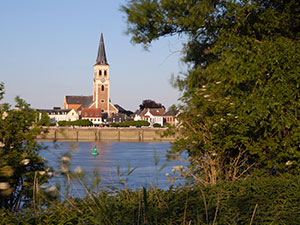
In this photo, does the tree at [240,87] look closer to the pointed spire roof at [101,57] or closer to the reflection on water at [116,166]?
the reflection on water at [116,166]

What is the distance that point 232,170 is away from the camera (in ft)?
31.7

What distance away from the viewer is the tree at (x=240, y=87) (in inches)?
362

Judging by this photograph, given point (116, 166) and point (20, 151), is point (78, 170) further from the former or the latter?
point (116, 166)

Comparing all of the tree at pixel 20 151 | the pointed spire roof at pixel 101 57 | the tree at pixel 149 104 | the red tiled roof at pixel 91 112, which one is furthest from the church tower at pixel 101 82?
the tree at pixel 20 151

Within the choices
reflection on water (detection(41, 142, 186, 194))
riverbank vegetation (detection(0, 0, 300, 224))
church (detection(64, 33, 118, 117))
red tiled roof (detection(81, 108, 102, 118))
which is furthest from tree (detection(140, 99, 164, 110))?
riverbank vegetation (detection(0, 0, 300, 224))

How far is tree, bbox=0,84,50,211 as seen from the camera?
5852 mm

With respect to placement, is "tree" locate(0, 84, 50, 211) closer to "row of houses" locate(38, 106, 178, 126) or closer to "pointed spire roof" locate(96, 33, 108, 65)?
"row of houses" locate(38, 106, 178, 126)

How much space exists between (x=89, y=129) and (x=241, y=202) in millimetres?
102508

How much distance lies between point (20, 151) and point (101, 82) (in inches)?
5336

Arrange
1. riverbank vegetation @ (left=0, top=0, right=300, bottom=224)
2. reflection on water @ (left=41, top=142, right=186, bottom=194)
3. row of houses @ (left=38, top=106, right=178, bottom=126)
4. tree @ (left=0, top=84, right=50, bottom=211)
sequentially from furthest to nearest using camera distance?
row of houses @ (left=38, top=106, right=178, bottom=126) < riverbank vegetation @ (left=0, top=0, right=300, bottom=224) < tree @ (left=0, top=84, right=50, bottom=211) < reflection on water @ (left=41, top=142, right=186, bottom=194)

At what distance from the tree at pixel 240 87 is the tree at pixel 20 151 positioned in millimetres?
3510

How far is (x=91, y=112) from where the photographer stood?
458 ft

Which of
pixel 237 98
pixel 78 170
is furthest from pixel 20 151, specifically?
pixel 237 98

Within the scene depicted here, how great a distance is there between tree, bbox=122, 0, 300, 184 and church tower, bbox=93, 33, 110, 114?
5094 inches
